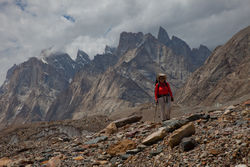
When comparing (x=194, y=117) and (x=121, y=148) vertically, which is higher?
(x=194, y=117)

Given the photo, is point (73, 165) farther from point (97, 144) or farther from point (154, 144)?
point (154, 144)

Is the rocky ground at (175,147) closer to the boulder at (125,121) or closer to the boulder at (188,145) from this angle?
the boulder at (188,145)

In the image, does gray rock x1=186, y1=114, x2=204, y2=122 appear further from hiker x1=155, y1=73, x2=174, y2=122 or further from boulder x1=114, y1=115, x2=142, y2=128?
boulder x1=114, y1=115, x2=142, y2=128

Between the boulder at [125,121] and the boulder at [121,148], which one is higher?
the boulder at [125,121]

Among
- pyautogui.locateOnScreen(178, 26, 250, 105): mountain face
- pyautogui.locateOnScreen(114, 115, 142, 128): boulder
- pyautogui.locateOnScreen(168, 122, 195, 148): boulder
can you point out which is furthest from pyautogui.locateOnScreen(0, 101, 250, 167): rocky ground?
pyautogui.locateOnScreen(178, 26, 250, 105): mountain face

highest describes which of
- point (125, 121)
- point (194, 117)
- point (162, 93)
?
point (162, 93)

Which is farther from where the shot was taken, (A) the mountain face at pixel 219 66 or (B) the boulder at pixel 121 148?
(A) the mountain face at pixel 219 66

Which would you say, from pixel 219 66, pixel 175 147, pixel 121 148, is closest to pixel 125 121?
pixel 121 148

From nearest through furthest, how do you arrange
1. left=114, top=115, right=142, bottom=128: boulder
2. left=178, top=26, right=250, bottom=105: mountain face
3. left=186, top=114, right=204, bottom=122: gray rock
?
1. left=186, top=114, right=204, bottom=122: gray rock
2. left=114, top=115, right=142, bottom=128: boulder
3. left=178, top=26, right=250, bottom=105: mountain face

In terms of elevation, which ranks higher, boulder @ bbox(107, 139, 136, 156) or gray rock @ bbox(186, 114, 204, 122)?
gray rock @ bbox(186, 114, 204, 122)

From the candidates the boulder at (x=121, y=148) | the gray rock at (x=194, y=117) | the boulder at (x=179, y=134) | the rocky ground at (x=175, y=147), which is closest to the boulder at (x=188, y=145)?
the rocky ground at (x=175, y=147)

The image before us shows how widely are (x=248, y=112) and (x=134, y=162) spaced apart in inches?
194

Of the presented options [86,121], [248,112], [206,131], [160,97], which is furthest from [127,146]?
[86,121]

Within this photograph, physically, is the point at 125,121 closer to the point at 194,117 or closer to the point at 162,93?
the point at 162,93
